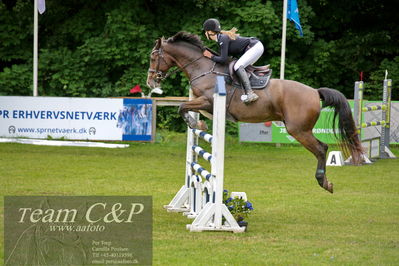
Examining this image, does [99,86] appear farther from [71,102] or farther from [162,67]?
[162,67]

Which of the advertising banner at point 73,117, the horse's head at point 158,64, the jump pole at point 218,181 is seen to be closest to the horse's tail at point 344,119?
the horse's head at point 158,64

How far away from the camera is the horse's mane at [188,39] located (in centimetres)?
973

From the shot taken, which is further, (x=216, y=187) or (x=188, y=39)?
(x=188, y=39)

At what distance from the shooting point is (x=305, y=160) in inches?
643

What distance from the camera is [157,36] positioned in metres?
23.0

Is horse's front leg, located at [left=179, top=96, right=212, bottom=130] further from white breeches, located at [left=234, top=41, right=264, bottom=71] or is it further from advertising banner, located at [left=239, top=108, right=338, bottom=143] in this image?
advertising banner, located at [left=239, top=108, right=338, bottom=143]

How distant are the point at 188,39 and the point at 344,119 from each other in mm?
2218

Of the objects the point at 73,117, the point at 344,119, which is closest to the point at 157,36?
the point at 73,117

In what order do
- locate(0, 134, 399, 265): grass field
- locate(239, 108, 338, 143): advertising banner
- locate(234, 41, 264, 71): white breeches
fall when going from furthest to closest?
locate(239, 108, 338, 143): advertising banner → locate(234, 41, 264, 71): white breeches → locate(0, 134, 399, 265): grass field

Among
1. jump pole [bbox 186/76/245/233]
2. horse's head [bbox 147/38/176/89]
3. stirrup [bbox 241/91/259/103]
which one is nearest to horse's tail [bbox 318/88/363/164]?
stirrup [bbox 241/91/259/103]

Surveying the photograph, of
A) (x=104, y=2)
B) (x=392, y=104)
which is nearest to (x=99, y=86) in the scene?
(x=104, y=2)

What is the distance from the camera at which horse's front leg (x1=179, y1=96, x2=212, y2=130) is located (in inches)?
359

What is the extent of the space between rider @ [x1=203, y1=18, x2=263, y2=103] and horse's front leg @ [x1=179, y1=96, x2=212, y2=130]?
460mm

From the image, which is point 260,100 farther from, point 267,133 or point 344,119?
point 267,133
